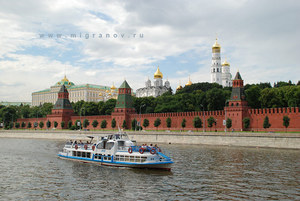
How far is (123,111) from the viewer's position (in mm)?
77688

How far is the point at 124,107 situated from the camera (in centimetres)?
7794

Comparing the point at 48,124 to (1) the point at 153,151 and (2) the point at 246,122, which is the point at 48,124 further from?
(1) the point at 153,151

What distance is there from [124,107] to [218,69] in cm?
6307

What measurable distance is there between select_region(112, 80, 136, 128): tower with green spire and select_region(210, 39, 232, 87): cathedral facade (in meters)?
56.2

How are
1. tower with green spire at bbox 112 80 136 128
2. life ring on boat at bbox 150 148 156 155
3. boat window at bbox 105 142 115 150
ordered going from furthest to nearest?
tower with green spire at bbox 112 80 136 128
boat window at bbox 105 142 115 150
life ring on boat at bbox 150 148 156 155

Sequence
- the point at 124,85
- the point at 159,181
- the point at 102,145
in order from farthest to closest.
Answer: the point at 124,85 → the point at 102,145 → the point at 159,181

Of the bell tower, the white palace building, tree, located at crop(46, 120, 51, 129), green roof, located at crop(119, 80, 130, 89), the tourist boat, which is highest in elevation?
the bell tower

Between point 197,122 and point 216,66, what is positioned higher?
point 216,66

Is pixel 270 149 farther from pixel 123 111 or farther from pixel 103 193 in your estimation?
pixel 123 111

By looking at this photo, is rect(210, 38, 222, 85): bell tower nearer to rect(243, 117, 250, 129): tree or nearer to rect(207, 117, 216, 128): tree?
rect(207, 117, 216, 128): tree

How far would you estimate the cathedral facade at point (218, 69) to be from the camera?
127875mm

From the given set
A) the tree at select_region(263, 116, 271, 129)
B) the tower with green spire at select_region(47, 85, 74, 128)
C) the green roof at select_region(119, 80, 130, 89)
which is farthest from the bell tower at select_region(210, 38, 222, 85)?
the tree at select_region(263, 116, 271, 129)

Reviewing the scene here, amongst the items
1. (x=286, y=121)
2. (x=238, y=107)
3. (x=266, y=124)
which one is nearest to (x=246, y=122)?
(x=238, y=107)

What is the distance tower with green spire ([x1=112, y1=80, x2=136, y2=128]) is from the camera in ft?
254
